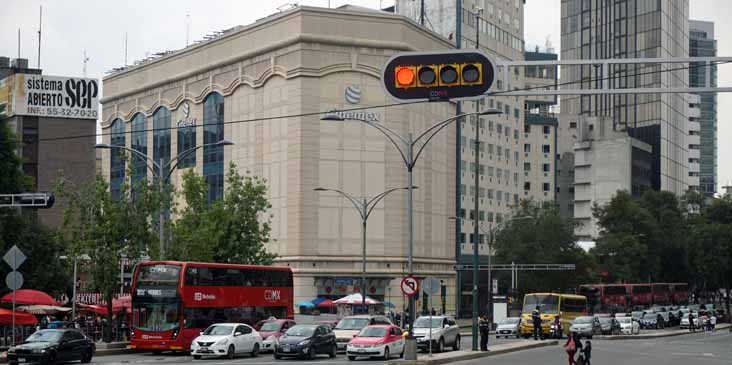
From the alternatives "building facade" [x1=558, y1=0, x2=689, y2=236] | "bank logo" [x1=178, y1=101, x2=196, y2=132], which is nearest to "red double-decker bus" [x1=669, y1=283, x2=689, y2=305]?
"building facade" [x1=558, y1=0, x2=689, y2=236]

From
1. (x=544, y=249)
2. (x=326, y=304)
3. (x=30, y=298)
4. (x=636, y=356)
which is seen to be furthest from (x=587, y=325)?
(x=30, y=298)

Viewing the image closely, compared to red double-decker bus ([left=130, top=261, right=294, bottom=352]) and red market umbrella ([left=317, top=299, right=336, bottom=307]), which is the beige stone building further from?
red double-decker bus ([left=130, top=261, right=294, bottom=352])

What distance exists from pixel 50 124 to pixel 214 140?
14.0m

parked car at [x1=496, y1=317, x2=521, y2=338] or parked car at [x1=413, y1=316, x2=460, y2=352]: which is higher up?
parked car at [x1=413, y1=316, x2=460, y2=352]

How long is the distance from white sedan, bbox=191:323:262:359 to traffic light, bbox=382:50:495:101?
2238cm

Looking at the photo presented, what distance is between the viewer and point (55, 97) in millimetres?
92000

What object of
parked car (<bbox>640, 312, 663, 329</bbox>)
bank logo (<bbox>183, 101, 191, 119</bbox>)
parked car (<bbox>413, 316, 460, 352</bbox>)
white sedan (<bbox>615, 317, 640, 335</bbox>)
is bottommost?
parked car (<bbox>640, 312, 663, 329</bbox>)

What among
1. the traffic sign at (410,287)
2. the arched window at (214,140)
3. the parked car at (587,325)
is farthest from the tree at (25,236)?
the traffic sign at (410,287)

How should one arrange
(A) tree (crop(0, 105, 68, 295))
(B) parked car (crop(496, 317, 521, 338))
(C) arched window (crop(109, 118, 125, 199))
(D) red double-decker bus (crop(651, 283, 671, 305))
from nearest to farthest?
(A) tree (crop(0, 105, 68, 295))
(B) parked car (crop(496, 317, 521, 338))
(D) red double-decker bus (crop(651, 283, 671, 305))
(C) arched window (crop(109, 118, 125, 199))

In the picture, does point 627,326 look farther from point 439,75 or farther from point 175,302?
point 439,75

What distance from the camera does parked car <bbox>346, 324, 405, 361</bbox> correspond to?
40156 mm

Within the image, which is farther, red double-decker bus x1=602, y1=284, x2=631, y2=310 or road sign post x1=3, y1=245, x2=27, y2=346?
red double-decker bus x1=602, y1=284, x2=631, y2=310

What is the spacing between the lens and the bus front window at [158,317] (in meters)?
43.1

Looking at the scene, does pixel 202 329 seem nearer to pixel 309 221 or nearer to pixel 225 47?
pixel 309 221
